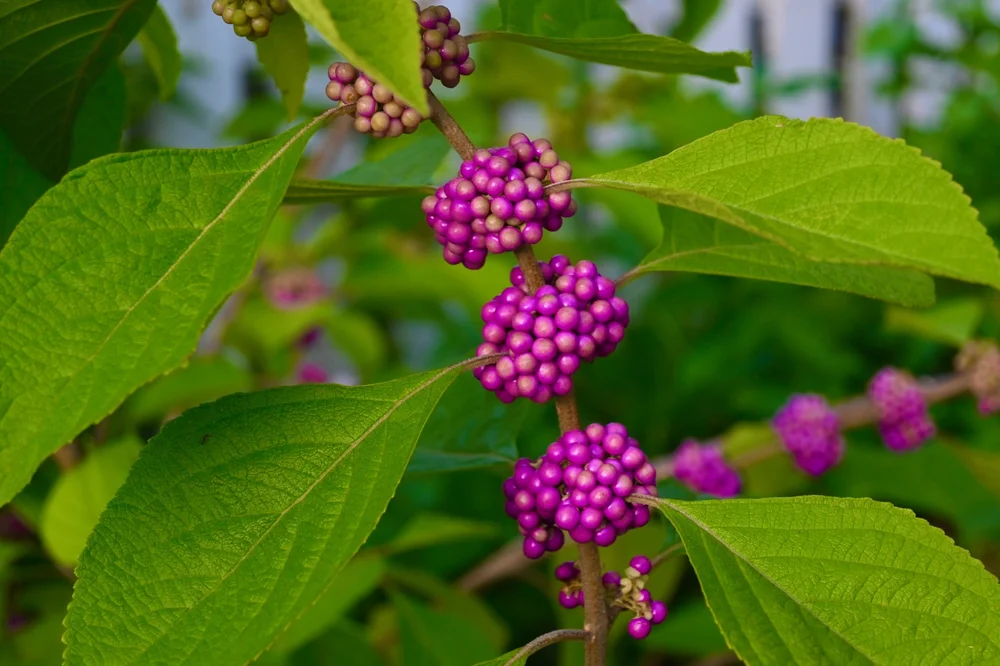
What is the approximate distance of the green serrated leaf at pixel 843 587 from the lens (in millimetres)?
468

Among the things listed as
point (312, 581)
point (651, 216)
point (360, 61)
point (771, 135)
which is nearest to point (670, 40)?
point (771, 135)

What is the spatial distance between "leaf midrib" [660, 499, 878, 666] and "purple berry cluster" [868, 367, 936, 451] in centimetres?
88

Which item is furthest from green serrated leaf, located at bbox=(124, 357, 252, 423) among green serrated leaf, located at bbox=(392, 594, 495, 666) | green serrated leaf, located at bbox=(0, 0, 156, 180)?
green serrated leaf, located at bbox=(0, 0, 156, 180)

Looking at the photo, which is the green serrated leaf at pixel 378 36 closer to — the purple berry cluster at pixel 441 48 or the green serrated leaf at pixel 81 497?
the purple berry cluster at pixel 441 48

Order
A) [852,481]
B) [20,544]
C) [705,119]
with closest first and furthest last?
1. [20,544]
2. [852,481]
3. [705,119]

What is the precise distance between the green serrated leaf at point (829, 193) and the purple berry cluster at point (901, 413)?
0.92 metres

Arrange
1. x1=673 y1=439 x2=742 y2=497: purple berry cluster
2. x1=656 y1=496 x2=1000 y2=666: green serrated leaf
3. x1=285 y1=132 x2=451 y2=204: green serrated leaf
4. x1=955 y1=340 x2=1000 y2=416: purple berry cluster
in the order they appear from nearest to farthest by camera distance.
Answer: x1=656 y1=496 x2=1000 y2=666: green serrated leaf → x1=285 y1=132 x2=451 y2=204: green serrated leaf → x1=673 y1=439 x2=742 y2=497: purple berry cluster → x1=955 y1=340 x2=1000 y2=416: purple berry cluster

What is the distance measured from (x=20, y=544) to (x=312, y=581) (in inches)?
34.0

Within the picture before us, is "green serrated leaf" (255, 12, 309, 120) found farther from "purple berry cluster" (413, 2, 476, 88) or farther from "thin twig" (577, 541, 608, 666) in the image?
"thin twig" (577, 541, 608, 666)

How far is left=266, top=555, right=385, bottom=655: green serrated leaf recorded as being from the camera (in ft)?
2.84

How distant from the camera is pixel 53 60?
0.56 meters

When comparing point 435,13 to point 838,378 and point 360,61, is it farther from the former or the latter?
point 838,378

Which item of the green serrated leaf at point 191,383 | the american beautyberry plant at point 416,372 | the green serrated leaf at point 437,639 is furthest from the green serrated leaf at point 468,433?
the green serrated leaf at point 191,383

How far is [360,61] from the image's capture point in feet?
1.20
